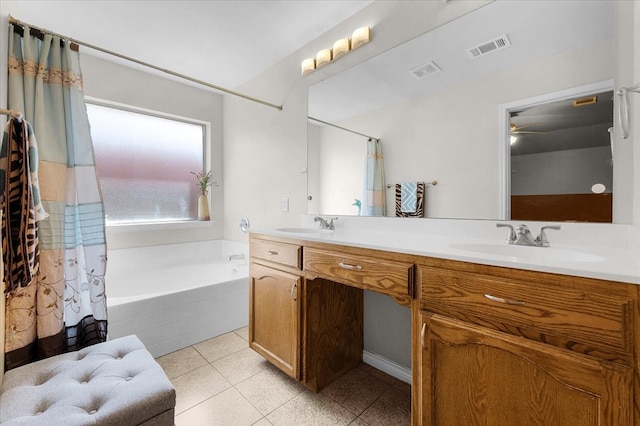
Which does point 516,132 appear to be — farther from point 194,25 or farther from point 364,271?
point 194,25

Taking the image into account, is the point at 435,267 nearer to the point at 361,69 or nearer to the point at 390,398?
the point at 390,398

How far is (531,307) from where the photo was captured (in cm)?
77

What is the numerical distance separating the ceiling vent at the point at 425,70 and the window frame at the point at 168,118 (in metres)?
2.41

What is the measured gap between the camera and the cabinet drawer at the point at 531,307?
666 mm

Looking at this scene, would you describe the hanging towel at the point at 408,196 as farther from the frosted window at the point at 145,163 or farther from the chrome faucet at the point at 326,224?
the frosted window at the point at 145,163

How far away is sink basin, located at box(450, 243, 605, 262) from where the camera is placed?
0.98 m

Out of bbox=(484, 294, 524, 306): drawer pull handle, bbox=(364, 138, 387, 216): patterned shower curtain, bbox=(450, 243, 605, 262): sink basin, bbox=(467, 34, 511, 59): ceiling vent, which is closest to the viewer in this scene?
bbox=(484, 294, 524, 306): drawer pull handle

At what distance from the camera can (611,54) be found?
1.09m

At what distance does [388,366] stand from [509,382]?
1.04m

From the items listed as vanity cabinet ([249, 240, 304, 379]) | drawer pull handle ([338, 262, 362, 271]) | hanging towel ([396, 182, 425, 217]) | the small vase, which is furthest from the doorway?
the small vase

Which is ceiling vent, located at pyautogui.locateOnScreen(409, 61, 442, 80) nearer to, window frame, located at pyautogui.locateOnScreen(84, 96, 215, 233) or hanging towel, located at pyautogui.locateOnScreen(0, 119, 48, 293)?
hanging towel, located at pyautogui.locateOnScreen(0, 119, 48, 293)

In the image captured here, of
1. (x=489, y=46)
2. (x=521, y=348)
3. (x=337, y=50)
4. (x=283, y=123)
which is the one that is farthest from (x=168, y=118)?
(x=521, y=348)

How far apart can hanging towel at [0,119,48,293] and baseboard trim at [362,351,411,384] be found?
5.88 feet

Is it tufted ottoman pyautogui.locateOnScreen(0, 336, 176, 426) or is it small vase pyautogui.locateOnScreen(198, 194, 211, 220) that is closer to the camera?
tufted ottoman pyautogui.locateOnScreen(0, 336, 176, 426)
